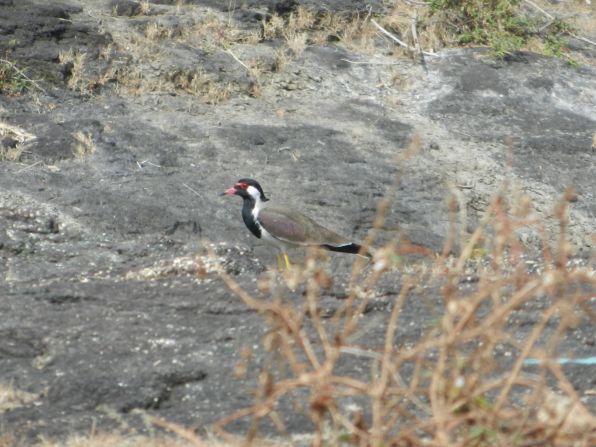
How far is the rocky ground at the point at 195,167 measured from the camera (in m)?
6.98

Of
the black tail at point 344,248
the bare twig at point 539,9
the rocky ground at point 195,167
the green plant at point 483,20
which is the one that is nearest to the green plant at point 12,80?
the rocky ground at point 195,167

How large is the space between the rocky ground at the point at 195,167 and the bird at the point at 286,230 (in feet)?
1.13

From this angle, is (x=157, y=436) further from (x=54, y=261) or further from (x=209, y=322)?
(x=54, y=261)

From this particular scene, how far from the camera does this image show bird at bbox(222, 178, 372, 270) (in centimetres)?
1155

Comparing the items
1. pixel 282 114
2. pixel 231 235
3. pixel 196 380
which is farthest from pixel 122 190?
pixel 196 380

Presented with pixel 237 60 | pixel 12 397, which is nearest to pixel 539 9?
pixel 237 60

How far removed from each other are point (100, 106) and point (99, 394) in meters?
8.77

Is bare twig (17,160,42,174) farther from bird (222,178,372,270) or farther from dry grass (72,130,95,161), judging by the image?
bird (222,178,372,270)

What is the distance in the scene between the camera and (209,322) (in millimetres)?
7430

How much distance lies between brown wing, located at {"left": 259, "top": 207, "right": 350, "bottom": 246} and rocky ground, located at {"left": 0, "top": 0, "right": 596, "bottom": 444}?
381 millimetres

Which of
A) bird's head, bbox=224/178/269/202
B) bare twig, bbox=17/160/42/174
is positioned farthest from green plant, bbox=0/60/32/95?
bird's head, bbox=224/178/269/202

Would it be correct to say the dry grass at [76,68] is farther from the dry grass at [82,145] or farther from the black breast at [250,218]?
the black breast at [250,218]

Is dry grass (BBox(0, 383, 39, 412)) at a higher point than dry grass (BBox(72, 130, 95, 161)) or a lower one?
higher

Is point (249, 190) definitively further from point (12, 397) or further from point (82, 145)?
point (12, 397)
